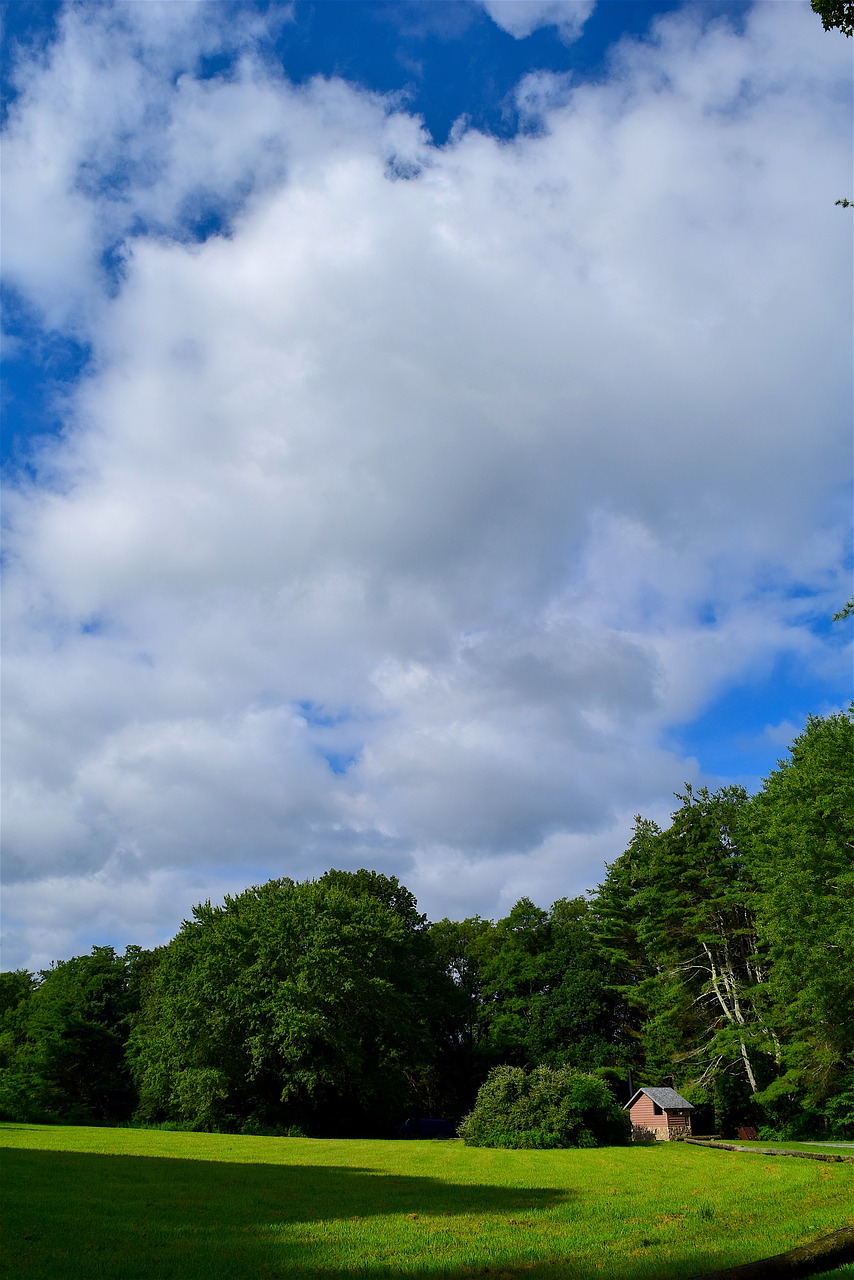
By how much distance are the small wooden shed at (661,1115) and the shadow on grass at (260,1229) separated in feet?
104

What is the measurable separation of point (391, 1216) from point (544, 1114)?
29.7 metres

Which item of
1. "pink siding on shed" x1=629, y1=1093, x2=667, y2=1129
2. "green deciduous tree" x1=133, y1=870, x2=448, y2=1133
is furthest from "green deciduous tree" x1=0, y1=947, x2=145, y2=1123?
"pink siding on shed" x1=629, y1=1093, x2=667, y2=1129

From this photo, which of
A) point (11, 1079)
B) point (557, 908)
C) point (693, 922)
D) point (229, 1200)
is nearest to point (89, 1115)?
point (11, 1079)

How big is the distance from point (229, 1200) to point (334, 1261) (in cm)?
721

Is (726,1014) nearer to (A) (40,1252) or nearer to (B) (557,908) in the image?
(B) (557,908)

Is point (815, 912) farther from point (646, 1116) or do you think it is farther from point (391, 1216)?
point (391, 1216)

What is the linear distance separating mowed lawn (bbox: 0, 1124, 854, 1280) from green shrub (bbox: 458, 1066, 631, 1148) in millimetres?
13326

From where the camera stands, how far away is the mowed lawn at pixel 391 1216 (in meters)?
11.1

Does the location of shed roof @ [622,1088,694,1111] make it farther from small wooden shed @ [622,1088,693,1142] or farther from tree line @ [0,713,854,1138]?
tree line @ [0,713,854,1138]

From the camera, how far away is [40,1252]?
11281 mm

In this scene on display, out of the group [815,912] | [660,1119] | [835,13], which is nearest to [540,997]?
[660,1119]

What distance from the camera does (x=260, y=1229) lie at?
13.9 metres

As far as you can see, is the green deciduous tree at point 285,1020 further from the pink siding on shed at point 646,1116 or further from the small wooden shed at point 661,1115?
the small wooden shed at point 661,1115

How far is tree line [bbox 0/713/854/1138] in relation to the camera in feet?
134
